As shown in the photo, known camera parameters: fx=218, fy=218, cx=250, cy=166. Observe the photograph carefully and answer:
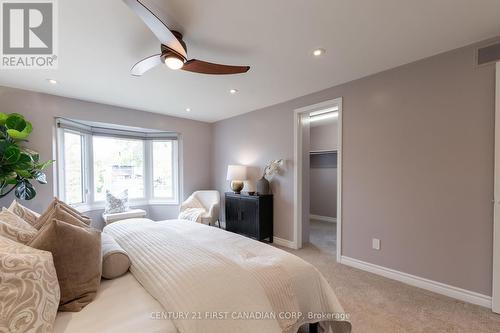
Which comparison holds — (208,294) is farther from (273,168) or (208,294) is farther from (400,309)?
(273,168)

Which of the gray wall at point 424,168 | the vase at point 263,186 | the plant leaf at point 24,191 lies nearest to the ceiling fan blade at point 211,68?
the gray wall at point 424,168

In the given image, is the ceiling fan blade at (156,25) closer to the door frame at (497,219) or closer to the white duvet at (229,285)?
the white duvet at (229,285)

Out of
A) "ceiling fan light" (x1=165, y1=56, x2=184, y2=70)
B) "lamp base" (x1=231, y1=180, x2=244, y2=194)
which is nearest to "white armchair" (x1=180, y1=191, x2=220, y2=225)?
"lamp base" (x1=231, y1=180, x2=244, y2=194)

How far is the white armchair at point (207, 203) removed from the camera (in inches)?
161

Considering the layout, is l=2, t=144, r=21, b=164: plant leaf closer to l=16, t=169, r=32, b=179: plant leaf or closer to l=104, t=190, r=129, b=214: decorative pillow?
l=16, t=169, r=32, b=179: plant leaf

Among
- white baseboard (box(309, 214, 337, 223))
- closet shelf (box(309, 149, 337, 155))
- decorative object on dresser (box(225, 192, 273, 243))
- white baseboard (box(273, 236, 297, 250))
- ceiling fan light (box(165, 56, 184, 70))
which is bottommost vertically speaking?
white baseboard (box(309, 214, 337, 223))

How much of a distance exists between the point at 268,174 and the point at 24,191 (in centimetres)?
340

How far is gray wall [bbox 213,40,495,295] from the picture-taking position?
2.03 m

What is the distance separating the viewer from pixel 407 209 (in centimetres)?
243

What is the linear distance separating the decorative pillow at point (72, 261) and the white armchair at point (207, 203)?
2812 mm

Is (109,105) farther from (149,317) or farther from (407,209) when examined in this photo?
(407,209)

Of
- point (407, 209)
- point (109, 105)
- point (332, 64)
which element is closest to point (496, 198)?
point (407, 209)

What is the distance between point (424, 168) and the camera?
7.60ft

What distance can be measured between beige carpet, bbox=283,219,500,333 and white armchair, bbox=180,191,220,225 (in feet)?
7.34
